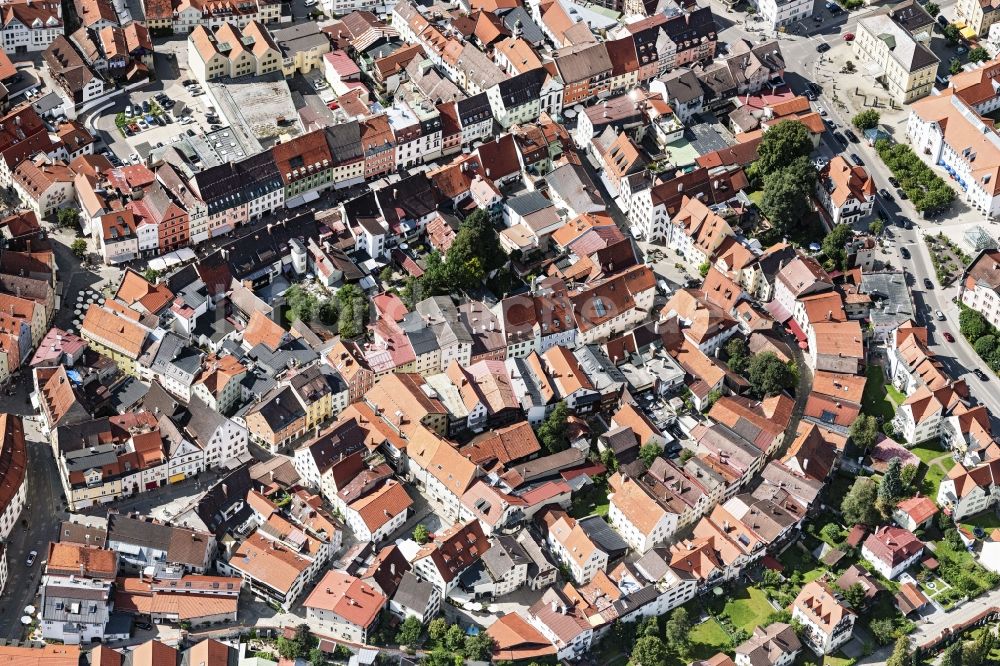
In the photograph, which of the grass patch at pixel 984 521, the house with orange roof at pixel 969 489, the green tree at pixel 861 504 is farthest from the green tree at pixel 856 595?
the grass patch at pixel 984 521

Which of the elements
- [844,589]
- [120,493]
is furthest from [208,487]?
Answer: [844,589]

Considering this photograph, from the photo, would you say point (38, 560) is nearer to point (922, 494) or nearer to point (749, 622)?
point (749, 622)

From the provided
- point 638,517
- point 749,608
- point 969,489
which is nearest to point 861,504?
point 969,489

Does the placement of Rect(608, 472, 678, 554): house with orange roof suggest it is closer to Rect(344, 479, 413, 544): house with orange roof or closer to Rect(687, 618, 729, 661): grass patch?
Rect(687, 618, 729, 661): grass patch

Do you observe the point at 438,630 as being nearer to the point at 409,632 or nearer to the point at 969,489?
the point at 409,632

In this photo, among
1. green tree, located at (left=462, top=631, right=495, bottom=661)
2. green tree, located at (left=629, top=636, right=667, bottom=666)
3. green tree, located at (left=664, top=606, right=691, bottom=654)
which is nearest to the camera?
green tree, located at (left=462, top=631, right=495, bottom=661)

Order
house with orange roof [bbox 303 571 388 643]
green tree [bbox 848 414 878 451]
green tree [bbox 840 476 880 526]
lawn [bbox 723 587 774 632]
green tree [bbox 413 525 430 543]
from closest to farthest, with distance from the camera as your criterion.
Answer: house with orange roof [bbox 303 571 388 643], lawn [bbox 723 587 774 632], green tree [bbox 413 525 430 543], green tree [bbox 840 476 880 526], green tree [bbox 848 414 878 451]

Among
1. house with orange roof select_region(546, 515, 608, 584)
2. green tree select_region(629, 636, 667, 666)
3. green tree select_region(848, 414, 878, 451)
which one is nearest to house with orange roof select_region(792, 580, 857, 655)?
green tree select_region(629, 636, 667, 666)
